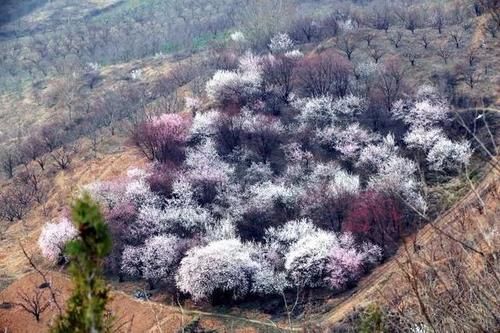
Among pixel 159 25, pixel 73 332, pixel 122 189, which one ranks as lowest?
pixel 159 25

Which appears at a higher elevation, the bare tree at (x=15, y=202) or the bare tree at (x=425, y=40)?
the bare tree at (x=425, y=40)

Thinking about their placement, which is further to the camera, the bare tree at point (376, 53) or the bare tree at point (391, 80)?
the bare tree at point (376, 53)

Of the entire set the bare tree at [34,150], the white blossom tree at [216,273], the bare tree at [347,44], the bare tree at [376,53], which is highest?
the bare tree at [376,53]

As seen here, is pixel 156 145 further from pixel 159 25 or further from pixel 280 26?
pixel 159 25

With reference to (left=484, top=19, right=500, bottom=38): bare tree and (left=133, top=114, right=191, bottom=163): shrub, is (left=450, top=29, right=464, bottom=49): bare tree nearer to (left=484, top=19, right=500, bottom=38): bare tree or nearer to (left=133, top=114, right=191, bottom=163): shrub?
(left=484, top=19, right=500, bottom=38): bare tree

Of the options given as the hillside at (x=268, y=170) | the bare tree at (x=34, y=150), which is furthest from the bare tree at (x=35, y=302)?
the bare tree at (x=34, y=150)

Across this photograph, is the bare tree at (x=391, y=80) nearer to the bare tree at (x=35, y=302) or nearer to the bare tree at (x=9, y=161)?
the bare tree at (x=35, y=302)

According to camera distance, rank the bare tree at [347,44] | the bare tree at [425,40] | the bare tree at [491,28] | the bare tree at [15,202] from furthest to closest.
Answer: the bare tree at [347,44] → the bare tree at [425,40] → the bare tree at [491,28] → the bare tree at [15,202]

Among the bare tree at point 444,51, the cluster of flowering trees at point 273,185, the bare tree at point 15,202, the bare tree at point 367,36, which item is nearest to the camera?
the cluster of flowering trees at point 273,185

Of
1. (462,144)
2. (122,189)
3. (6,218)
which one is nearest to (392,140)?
(462,144)
